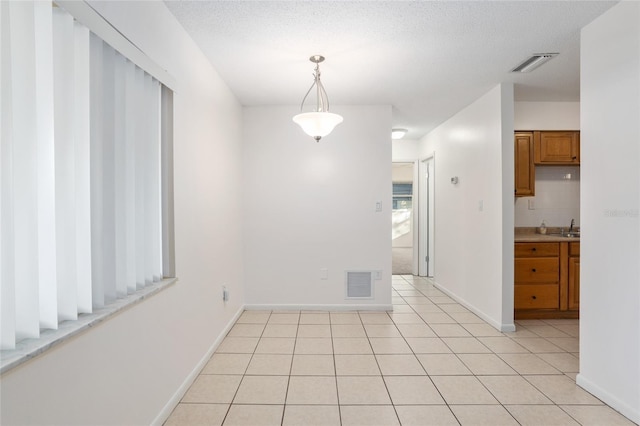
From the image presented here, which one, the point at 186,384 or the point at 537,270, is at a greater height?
the point at 537,270

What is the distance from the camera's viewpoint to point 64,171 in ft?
3.92

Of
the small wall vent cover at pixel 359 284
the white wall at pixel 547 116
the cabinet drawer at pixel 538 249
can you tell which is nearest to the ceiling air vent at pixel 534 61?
the white wall at pixel 547 116

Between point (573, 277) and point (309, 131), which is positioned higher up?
point (309, 131)

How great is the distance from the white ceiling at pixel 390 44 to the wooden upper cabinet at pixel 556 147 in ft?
1.45

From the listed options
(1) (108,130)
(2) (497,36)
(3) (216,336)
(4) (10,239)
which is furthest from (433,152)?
(4) (10,239)

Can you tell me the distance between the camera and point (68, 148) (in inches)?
47.7

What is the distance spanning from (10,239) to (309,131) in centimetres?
206

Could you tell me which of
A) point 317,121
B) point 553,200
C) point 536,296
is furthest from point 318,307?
point 553,200

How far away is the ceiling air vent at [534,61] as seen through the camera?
2639mm

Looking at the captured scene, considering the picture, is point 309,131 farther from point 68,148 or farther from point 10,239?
point 10,239

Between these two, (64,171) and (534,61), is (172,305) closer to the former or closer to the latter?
(64,171)

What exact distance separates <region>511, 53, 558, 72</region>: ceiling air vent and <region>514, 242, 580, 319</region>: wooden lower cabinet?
1.86 metres

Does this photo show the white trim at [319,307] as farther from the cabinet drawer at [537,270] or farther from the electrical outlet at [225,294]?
the cabinet drawer at [537,270]

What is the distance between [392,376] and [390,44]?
2547mm
